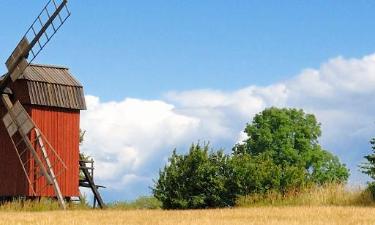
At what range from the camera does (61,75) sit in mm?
46906

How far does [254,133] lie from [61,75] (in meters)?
21.1

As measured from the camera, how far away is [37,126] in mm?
44312

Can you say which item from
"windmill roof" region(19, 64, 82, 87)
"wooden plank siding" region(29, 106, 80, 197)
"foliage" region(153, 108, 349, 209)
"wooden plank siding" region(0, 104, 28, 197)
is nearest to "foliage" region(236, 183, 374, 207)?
"foliage" region(153, 108, 349, 209)

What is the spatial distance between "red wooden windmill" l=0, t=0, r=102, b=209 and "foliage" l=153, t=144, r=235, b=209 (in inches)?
235

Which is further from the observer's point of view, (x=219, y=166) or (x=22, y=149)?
(x=22, y=149)

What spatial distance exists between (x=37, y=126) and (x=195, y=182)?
34.2 ft

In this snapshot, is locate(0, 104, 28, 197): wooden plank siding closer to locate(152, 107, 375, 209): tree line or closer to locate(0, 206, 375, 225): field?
locate(152, 107, 375, 209): tree line

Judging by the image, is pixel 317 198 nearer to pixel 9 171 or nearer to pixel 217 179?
pixel 217 179

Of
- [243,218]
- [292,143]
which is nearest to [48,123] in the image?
[243,218]

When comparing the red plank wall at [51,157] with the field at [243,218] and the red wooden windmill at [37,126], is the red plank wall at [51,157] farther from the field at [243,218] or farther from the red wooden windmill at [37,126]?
the field at [243,218]

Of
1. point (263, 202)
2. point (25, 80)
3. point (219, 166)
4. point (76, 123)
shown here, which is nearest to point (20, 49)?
point (25, 80)

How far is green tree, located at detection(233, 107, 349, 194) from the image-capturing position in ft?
204

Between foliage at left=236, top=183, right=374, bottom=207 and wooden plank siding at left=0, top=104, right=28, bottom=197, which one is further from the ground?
wooden plank siding at left=0, top=104, right=28, bottom=197

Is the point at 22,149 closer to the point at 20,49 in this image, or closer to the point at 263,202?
the point at 20,49
